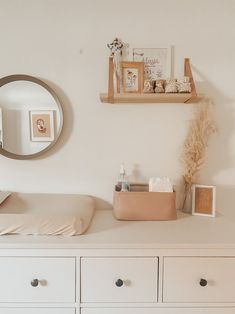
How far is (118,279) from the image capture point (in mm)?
1035

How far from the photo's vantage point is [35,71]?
1447 mm

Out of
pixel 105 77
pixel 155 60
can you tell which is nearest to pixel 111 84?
pixel 105 77

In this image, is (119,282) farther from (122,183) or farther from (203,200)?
(203,200)

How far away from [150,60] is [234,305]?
49.5 inches

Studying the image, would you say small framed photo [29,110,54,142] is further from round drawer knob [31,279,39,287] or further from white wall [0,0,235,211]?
round drawer knob [31,279,39,287]

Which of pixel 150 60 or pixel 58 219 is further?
pixel 150 60

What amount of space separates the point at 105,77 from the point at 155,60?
30cm

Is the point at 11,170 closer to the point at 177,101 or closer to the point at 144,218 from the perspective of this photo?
the point at 144,218

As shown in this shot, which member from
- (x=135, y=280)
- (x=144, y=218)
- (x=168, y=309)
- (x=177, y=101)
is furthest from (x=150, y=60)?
(x=168, y=309)

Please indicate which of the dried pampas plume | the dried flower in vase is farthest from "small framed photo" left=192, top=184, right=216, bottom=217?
the dried flower in vase

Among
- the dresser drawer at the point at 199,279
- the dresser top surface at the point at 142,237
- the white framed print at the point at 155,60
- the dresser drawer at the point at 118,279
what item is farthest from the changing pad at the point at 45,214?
the white framed print at the point at 155,60

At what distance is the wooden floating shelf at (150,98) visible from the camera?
1308mm

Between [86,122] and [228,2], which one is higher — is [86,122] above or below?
below

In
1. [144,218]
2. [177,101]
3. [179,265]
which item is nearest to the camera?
[179,265]
